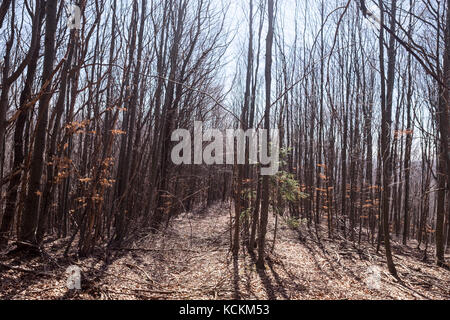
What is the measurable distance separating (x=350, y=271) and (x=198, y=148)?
29.0 feet

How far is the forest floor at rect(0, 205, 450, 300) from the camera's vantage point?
141 inches

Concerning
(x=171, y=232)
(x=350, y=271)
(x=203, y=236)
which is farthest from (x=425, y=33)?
(x=171, y=232)

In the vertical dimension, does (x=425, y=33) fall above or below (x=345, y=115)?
above

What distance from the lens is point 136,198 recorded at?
706 centimetres

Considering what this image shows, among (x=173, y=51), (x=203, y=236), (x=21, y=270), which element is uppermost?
(x=173, y=51)

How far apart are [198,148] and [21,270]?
9796mm

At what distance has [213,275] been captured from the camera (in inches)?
184

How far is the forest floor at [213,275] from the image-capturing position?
11.8 ft
